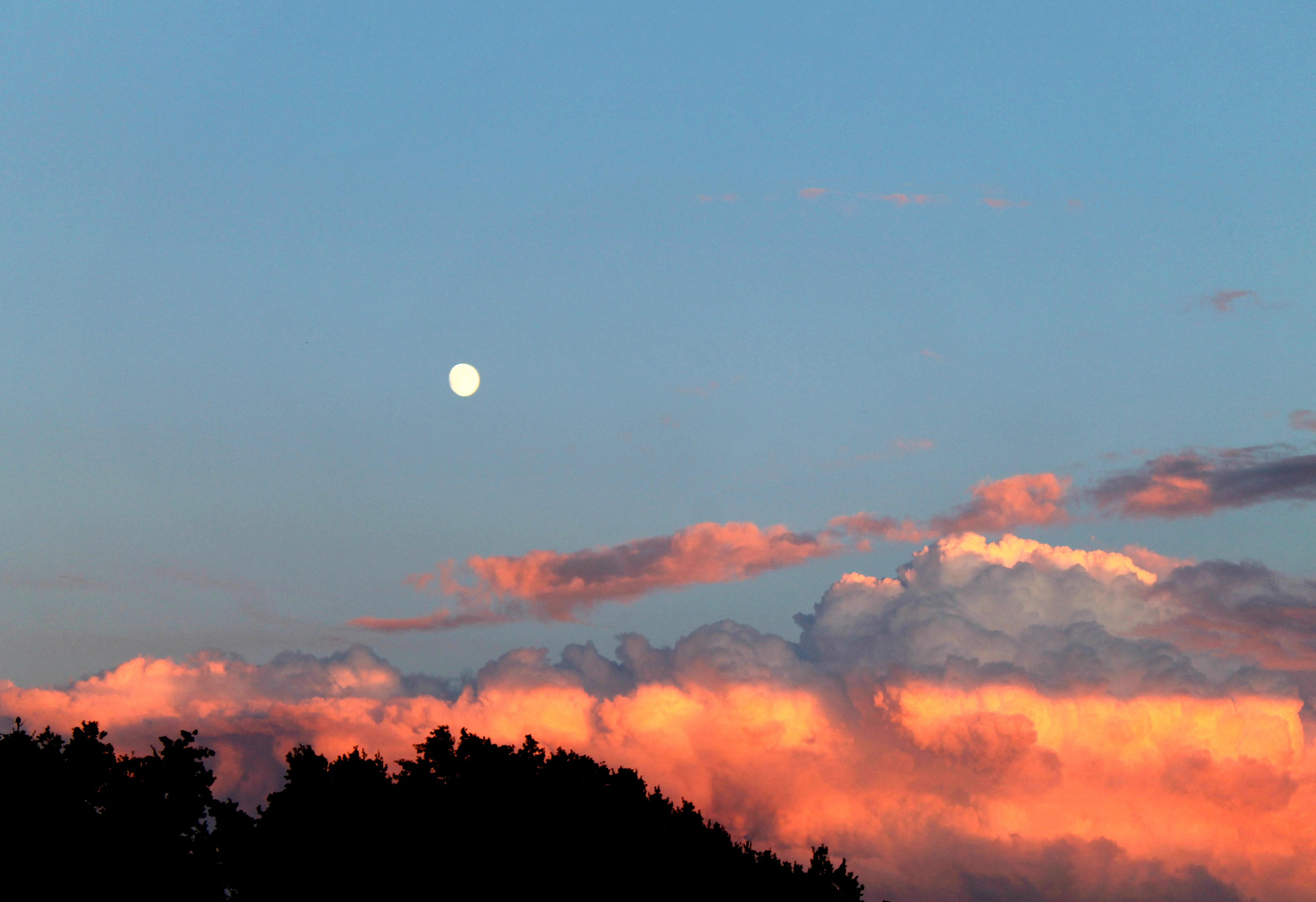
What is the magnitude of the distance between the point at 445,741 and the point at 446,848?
36.7ft

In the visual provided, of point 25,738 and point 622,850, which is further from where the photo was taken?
point 622,850

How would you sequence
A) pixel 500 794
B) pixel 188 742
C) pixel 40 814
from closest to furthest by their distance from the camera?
pixel 40 814, pixel 188 742, pixel 500 794

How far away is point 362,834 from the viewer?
319 ft

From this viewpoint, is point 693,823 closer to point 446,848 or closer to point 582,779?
point 582,779

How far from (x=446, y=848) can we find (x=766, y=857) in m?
25.0

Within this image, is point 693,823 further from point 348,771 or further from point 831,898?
point 348,771

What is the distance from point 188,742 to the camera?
317ft

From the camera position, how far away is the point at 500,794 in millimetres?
102812

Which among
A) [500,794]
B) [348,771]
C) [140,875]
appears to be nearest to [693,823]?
[500,794]

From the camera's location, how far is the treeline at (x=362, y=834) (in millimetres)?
90250

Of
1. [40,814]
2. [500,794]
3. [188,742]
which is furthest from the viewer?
[500,794]

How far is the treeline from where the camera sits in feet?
296

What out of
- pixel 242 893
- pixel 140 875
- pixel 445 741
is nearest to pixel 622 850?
pixel 445 741

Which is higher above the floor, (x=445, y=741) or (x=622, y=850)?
(x=445, y=741)
